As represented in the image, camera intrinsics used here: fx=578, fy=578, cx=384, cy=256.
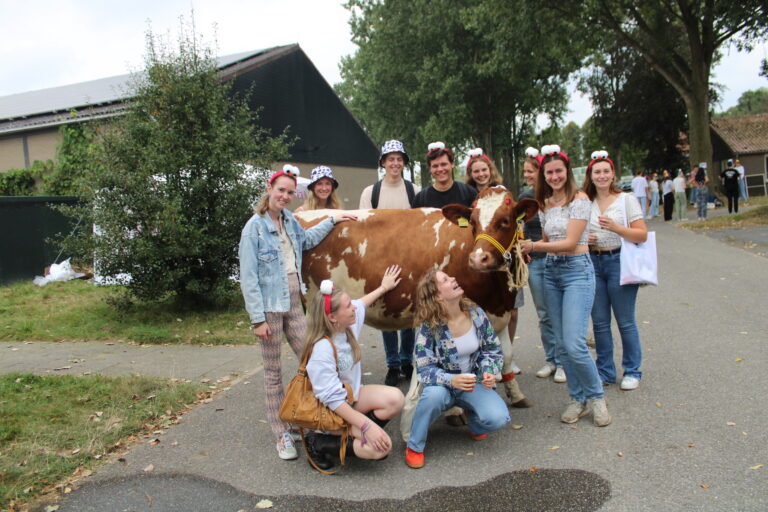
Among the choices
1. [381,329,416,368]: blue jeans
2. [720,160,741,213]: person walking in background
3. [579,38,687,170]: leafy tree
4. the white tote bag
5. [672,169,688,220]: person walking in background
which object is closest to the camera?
the white tote bag

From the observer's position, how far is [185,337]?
8.23 metres

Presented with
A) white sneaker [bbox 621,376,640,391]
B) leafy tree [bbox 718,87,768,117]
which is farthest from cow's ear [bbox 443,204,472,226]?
leafy tree [bbox 718,87,768,117]

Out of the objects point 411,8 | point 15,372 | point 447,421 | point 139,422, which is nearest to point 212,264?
point 15,372

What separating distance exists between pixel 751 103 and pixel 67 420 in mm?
121139

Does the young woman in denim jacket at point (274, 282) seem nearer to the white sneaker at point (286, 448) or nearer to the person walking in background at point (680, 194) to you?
the white sneaker at point (286, 448)

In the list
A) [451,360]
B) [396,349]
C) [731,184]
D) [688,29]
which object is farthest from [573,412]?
[688,29]

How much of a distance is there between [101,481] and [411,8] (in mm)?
31480

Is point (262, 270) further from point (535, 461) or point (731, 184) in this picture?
point (731, 184)

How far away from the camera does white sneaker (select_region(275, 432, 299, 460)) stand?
4.32 metres

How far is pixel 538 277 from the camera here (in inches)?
222

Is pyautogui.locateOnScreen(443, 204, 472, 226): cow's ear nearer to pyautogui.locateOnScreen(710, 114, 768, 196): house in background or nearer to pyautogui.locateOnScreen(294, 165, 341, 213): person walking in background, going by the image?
pyautogui.locateOnScreen(294, 165, 341, 213): person walking in background

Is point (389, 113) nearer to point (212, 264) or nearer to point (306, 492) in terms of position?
point (212, 264)

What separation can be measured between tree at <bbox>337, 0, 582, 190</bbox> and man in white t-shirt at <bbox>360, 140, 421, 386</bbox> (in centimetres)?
2128

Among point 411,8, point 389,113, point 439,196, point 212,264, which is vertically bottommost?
point 212,264
